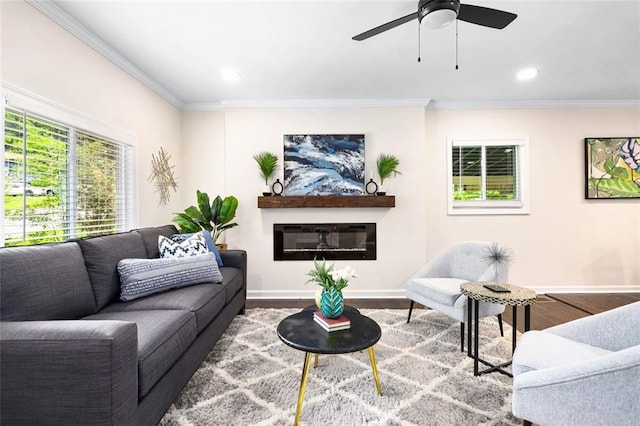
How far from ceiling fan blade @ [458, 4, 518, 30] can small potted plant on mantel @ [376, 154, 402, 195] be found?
78.5 inches

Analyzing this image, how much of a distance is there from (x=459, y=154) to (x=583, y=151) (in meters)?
1.65

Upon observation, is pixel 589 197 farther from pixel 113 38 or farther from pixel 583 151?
pixel 113 38

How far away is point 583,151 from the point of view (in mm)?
4016

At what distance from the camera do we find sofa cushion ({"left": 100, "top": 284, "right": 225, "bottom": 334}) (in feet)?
6.33

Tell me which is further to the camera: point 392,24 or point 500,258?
point 500,258

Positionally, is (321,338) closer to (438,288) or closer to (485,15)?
(438,288)

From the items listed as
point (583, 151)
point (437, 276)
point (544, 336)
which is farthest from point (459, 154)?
point (544, 336)

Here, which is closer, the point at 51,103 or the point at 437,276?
the point at 51,103

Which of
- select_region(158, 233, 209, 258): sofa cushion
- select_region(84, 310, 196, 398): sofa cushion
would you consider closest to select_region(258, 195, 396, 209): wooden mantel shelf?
select_region(158, 233, 209, 258): sofa cushion

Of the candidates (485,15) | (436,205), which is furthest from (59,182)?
(436,205)

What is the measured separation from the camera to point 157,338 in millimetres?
1487

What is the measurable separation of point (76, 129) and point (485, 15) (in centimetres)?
304

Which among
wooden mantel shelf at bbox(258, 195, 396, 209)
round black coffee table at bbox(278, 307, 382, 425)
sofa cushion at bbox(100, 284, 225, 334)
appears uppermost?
wooden mantel shelf at bbox(258, 195, 396, 209)

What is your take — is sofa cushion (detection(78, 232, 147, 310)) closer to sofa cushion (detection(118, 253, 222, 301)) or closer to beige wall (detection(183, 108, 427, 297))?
sofa cushion (detection(118, 253, 222, 301))
